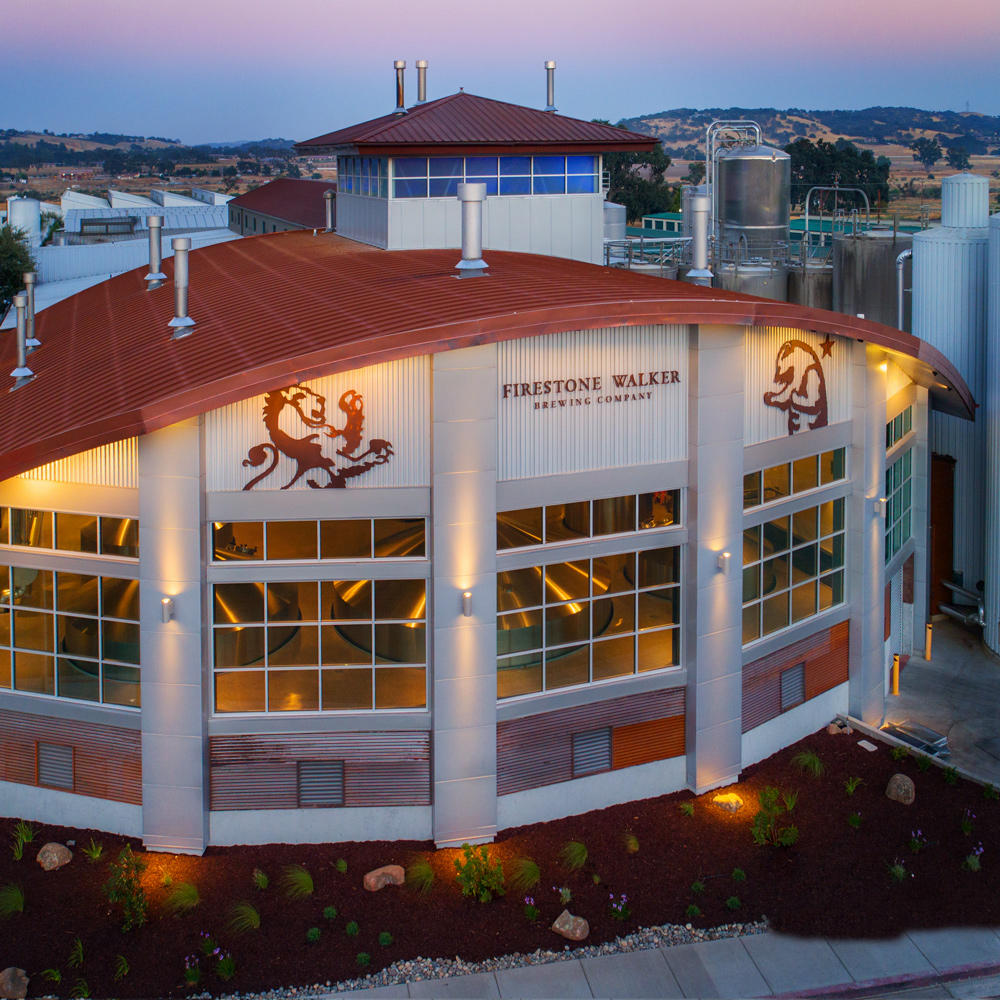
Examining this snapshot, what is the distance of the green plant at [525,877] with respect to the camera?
17.7 m

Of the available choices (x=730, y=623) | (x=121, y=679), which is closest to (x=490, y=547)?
(x=730, y=623)

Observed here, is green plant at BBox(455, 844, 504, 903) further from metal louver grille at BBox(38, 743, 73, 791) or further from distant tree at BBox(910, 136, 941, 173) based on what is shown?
distant tree at BBox(910, 136, 941, 173)

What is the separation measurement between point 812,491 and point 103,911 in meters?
14.6

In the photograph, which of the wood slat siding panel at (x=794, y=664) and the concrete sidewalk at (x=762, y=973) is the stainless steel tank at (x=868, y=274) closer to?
the wood slat siding panel at (x=794, y=664)

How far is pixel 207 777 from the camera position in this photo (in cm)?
1853

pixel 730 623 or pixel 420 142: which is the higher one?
pixel 420 142

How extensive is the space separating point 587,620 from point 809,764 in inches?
217

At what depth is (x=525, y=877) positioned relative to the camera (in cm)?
1778

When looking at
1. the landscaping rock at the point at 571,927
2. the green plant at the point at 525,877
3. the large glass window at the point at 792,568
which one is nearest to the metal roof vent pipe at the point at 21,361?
the green plant at the point at 525,877

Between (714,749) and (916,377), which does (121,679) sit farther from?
(916,377)

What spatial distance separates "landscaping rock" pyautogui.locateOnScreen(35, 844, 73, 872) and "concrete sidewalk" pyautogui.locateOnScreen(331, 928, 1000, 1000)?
17.8ft

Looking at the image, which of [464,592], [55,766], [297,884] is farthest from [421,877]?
[55,766]

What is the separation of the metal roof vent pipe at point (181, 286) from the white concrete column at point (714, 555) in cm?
893

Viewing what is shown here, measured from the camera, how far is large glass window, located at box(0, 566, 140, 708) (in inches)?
733
